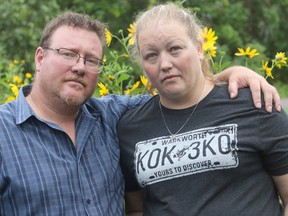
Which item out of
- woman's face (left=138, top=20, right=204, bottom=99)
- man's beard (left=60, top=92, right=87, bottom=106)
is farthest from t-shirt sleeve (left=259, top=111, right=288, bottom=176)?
man's beard (left=60, top=92, right=87, bottom=106)

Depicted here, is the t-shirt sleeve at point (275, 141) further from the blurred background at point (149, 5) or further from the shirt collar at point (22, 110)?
the blurred background at point (149, 5)

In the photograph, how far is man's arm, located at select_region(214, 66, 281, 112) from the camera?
226cm

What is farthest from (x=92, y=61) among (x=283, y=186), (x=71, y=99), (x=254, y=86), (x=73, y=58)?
(x=283, y=186)

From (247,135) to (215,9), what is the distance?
1126 cm

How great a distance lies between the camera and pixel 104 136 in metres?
2.54

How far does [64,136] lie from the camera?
2.37 m

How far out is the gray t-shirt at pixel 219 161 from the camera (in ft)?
7.25

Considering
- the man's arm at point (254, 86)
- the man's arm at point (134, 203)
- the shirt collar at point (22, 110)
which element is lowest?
the man's arm at point (134, 203)

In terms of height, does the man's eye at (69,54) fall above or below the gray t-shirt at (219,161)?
above

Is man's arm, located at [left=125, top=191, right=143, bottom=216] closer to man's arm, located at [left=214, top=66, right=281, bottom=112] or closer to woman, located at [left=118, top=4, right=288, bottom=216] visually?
woman, located at [left=118, top=4, right=288, bottom=216]

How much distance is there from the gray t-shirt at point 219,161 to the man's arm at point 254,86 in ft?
0.10

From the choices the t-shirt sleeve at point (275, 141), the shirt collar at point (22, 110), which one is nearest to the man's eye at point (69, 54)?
the shirt collar at point (22, 110)

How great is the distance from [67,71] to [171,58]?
1.48 feet

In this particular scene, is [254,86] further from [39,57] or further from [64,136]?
[39,57]
